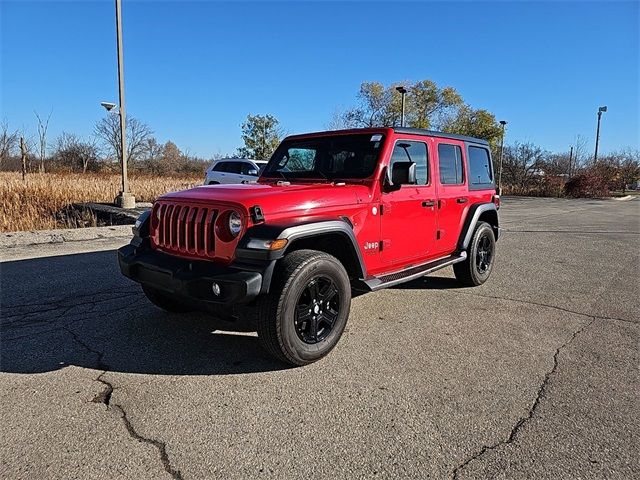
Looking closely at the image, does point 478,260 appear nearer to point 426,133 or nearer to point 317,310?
point 426,133

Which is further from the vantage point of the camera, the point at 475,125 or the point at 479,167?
the point at 475,125

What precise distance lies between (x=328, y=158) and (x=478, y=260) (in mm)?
2711

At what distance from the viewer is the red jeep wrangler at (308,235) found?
10.5 ft

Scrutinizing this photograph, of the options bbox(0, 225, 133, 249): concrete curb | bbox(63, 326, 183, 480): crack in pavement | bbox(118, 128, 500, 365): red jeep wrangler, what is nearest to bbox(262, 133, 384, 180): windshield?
bbox(118, 128, 500, 365): red jeep wrangler

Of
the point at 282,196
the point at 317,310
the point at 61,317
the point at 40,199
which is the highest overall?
the point at 282,196

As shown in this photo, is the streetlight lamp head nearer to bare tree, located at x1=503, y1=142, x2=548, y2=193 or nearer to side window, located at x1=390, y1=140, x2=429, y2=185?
side window, located at x1=390, y1=140, x2=429, y2=185

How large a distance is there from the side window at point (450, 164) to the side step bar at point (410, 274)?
2.95 ft

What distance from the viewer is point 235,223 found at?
3314 mm

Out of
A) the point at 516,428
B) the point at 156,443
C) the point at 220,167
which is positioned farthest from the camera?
the point at 220,167

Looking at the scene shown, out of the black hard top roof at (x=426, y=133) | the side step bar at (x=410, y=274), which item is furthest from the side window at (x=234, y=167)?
the side step bar at (x=410, y=274)

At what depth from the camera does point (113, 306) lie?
4.75 metres

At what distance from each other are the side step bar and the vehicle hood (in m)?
0.75

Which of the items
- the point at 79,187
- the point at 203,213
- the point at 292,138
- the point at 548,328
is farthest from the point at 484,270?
the point at 79,187

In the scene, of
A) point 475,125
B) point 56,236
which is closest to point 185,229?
point 56,236
